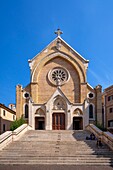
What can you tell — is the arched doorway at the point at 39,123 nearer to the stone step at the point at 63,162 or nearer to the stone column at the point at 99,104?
the stone column at the point at 99,104

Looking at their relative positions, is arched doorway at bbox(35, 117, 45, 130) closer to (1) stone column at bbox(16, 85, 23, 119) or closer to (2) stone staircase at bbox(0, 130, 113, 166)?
(1) stone column at bbox(16, 85, 23, 119)

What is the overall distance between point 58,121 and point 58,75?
739cm

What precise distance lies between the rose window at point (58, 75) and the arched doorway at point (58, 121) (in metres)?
5.15

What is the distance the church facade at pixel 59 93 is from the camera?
37.8m

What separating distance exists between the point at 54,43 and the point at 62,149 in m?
24.4

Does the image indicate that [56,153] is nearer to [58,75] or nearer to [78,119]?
[78,119]

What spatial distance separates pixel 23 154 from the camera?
60.1ft

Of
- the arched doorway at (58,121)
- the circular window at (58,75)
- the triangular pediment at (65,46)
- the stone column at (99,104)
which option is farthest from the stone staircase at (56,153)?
the triangular pediment at (65,46)

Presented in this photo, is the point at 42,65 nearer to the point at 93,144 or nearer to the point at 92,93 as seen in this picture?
the point at 92,93

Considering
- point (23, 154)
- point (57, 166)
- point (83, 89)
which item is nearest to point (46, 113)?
point (83, 89)

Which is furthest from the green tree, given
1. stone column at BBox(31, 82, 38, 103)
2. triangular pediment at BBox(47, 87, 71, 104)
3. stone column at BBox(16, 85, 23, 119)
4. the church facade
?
triangular pediment at BBox(47, 87, 71, 104)

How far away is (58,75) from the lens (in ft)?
131

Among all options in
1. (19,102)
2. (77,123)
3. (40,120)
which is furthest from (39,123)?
(77,123)

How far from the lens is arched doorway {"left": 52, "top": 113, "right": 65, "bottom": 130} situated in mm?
37888
